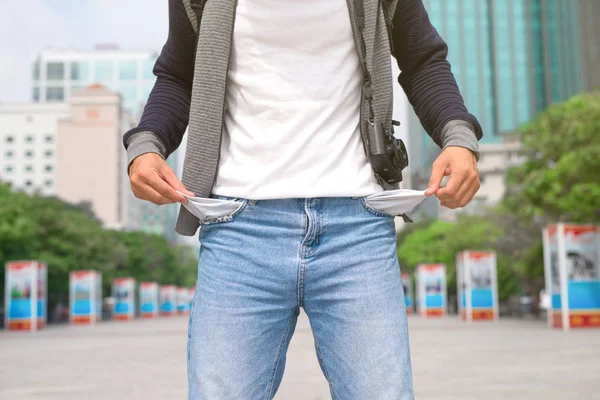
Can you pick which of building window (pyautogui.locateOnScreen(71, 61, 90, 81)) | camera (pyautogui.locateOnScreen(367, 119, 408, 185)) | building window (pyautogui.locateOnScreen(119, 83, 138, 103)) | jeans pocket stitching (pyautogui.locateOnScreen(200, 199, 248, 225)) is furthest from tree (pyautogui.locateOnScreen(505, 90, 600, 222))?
building window (pyautogui.locateOnScreen(119, 83, 138, 103))

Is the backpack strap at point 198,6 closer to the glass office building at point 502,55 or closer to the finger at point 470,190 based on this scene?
the finger at point 470,190

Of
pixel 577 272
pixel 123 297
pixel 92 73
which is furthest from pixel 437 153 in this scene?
pixel 92 73

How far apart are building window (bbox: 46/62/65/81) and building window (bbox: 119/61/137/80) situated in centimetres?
1144

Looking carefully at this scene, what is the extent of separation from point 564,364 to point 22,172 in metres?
112

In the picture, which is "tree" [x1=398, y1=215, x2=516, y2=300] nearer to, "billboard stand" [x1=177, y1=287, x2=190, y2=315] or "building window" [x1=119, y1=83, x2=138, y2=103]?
"billboard stand" [x1=177, y1=287, x2=190, y2=315]

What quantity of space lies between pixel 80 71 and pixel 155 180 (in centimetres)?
15558

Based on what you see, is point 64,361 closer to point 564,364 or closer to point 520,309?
point 564,364

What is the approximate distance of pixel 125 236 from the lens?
71625 millimetres

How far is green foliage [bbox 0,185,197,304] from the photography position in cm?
3809

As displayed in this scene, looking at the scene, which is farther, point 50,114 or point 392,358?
point 50,114

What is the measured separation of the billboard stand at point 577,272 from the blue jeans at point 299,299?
2106cm

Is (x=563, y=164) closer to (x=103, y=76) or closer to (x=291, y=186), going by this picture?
(x=291, y=186)

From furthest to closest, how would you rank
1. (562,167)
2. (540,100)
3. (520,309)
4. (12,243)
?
(540,100) → (520,309) → (12,243) → (562,167)

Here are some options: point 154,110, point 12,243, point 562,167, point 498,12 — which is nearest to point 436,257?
point 12,243
